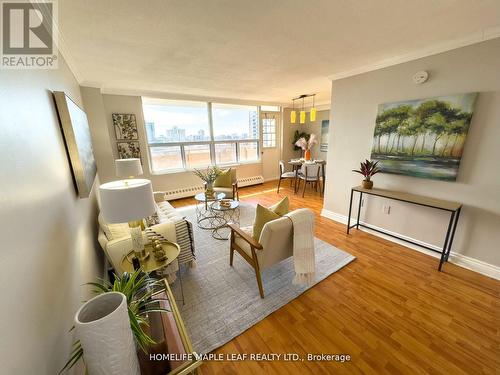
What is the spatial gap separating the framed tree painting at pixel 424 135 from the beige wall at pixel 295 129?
148 inches

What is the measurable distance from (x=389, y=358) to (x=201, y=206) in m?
3.71

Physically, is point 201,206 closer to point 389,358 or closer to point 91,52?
point 91,52

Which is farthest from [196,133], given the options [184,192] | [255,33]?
[255,33]

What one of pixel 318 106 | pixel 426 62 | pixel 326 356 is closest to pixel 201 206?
pixel 326 356

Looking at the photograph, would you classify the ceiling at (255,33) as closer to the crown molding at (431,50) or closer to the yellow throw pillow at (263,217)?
the crown molding at (431,50)

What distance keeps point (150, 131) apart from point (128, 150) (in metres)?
0.61

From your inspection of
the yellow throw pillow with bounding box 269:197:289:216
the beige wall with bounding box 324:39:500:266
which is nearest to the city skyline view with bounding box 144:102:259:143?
the beige wall with bounding box 324:39:500:266

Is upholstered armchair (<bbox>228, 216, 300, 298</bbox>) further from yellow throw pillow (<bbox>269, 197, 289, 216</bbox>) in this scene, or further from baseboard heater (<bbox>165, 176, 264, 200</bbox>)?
baseboard heater (<bbox>165, 176, 264, 200</bbox>)

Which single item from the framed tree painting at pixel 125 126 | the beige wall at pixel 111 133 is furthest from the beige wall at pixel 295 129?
the framed tree painting at pixel 125 126

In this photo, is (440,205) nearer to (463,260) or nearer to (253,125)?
(463,260)

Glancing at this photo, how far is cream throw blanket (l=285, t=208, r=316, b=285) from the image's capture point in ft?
6.01

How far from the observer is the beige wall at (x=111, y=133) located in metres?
3.40

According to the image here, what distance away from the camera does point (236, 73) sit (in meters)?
2.98

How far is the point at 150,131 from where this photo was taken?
435 cm
